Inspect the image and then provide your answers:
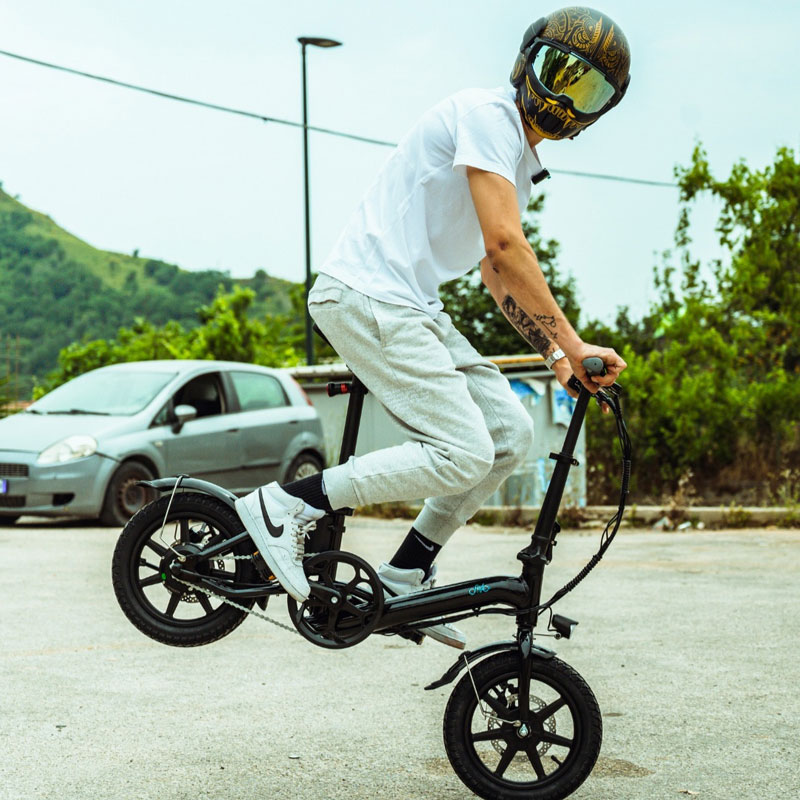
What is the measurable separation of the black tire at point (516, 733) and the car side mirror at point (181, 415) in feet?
28.4

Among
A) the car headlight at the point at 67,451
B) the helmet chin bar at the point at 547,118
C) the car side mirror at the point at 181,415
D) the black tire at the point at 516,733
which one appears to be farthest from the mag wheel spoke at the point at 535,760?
the car side mirror at the point at 181,415

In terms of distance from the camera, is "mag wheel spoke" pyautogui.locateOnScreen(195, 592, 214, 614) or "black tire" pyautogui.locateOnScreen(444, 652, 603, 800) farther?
"mag wheel spoke" pyautogui.locateOnScreen(195, 592, 214, 614)

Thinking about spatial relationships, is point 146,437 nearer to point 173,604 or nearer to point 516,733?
point 173,604

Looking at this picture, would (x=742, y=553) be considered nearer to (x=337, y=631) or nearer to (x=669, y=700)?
(x=669, y=700)

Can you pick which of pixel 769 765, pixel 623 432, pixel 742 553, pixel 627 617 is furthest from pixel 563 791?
pixel 742 553

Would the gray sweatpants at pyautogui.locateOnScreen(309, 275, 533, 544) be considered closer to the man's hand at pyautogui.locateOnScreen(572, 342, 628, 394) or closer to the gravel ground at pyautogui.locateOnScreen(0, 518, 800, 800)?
the man's hand at pyautogui.locateOnScreen(572, 342, 628, 394)

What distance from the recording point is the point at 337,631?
3.60 m

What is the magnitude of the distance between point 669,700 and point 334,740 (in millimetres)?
1395

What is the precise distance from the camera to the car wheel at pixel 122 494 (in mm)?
11406

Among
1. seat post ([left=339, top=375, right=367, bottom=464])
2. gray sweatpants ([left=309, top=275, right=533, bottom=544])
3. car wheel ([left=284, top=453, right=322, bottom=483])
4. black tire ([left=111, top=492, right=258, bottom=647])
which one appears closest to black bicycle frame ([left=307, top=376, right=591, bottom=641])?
seat post ([left=339, top=375, right=367, bottom=464])

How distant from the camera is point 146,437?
11.8m

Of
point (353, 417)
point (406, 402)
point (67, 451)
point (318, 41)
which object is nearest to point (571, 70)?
point (406, 402)

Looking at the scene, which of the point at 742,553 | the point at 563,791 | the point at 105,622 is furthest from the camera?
the point at 742,553

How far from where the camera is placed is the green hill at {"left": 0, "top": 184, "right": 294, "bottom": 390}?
217 feet
